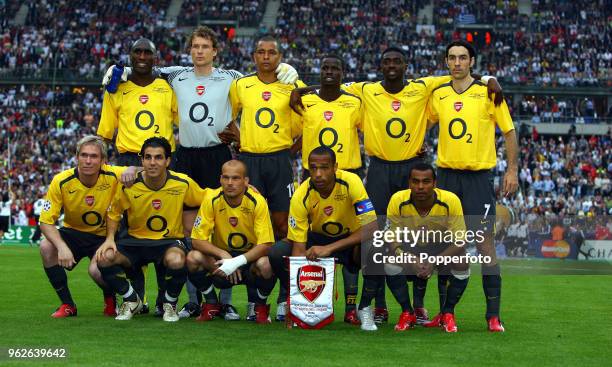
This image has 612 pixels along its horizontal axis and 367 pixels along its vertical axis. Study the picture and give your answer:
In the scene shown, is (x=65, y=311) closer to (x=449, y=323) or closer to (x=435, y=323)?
(x=435, y=323)

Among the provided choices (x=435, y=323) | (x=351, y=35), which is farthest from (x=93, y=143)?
(x=351, y=35)

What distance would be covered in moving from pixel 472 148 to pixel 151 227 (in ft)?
9.20

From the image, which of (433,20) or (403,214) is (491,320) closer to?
(403,214)

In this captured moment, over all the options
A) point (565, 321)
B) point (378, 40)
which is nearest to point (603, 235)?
point (565, 321)

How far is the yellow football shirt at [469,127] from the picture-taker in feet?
27.4

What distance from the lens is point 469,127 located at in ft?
27.5

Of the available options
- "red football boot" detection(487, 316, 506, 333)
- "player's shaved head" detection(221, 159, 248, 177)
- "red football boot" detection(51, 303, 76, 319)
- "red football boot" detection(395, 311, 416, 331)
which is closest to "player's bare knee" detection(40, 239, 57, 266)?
"red football boot" detection(51, 303, 76, 319)

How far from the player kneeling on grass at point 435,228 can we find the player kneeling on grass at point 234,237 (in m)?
1.09

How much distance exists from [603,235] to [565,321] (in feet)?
50.3

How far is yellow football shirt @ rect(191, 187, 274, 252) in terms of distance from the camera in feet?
27.5

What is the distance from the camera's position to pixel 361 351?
268 inches

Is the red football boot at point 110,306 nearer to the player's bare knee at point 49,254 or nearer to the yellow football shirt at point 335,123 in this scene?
the player's bare knee at point 49,254

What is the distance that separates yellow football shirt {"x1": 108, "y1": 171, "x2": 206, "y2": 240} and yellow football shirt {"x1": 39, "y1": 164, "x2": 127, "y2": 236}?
194 millimetres

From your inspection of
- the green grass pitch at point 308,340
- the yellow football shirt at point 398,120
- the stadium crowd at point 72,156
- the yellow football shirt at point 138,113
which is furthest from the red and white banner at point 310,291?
the stadium crowd at point 72,156
